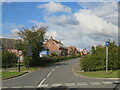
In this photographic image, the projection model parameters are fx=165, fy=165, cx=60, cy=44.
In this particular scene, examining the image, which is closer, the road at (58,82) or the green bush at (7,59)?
the road at (58,82)

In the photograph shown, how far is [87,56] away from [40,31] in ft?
42.7

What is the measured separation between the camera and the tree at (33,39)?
30.7 meters

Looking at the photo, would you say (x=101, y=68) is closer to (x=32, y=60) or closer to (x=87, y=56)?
(x=87, y=56)

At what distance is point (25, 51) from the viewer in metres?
30.7

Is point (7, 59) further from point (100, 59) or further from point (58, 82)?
point (58, 82)

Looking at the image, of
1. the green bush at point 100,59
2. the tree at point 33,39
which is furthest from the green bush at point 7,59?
the green bush at point 100,59

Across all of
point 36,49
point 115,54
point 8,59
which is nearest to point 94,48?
point 115,54

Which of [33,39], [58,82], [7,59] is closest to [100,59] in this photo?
[58,82]

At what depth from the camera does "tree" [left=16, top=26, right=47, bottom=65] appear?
101 feet

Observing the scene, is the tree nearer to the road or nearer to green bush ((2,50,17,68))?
green bush ((2,50,17,68))

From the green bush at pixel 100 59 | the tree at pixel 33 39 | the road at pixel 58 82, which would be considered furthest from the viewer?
the tree at pixel 33 39

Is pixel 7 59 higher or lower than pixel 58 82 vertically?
higher

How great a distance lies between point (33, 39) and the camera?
101 ft

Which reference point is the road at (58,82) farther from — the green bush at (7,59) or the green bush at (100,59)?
the green bush at (7,59)
